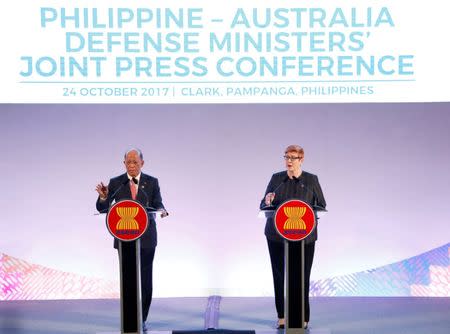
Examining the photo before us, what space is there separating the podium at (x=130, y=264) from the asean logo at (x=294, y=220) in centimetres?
86

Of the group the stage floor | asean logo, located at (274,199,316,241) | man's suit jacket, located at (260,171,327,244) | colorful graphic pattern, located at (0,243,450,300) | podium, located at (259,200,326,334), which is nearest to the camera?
asean logo, located at (274,199,316,241)

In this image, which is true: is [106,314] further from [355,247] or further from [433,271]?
[433,271]

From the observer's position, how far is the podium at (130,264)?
497 centimetres

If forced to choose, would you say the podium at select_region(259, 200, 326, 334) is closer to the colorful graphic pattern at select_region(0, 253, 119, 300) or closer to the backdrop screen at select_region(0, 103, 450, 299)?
the backdrop screen at select_region(0, 103, 450, 299)

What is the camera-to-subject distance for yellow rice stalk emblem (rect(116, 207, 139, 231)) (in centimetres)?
494

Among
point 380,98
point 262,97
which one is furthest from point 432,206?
point 262,97

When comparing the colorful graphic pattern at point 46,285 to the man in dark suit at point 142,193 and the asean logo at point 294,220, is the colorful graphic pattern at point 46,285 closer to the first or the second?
the man in dark suit at point 142,193

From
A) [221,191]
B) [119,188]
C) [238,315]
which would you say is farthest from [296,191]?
[221,191]

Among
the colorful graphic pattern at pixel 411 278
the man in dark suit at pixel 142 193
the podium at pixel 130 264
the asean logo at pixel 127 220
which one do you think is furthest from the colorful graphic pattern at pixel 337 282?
the asean logo at pixel 127 220

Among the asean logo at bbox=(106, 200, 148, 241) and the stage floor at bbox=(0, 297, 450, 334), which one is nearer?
the asean logo at bbox=(106, 200, 148, 241)

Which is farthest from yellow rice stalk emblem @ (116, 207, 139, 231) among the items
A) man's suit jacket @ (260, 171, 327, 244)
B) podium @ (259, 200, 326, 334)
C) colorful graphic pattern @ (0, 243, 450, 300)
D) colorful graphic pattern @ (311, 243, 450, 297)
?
colorful graphic pattern @ (311, 243, 450, 297)

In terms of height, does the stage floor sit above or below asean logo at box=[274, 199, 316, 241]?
below

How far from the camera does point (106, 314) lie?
6555 millimetres

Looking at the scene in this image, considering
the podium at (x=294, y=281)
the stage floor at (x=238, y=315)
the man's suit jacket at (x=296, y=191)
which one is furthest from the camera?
the stage floor at (x=238, y=315)
